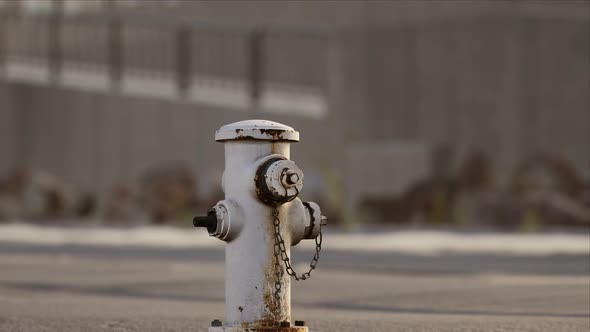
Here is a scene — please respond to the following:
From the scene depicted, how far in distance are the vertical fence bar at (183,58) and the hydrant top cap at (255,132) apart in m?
24.7

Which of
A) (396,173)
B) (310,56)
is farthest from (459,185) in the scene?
(310,56)

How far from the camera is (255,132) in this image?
712 cm

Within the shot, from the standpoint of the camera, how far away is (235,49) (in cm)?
3114

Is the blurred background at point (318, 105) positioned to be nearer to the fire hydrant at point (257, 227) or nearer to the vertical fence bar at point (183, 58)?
the vertical fence bar at point (183, 58)

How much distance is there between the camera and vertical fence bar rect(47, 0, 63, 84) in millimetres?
34969

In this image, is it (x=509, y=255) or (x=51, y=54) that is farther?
(x=51, y=54)

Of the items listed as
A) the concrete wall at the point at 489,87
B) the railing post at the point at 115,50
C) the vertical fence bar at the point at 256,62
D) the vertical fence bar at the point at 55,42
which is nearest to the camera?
the concrete wall at the point at 489,87

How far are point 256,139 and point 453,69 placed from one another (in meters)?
17.8

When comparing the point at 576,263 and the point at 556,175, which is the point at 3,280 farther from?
the point at 556,175

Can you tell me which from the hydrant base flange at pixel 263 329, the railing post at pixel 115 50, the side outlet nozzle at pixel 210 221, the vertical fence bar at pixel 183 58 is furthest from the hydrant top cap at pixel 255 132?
the railing post at pixel 115 50

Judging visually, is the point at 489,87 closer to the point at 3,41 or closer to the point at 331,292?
the point at 331,292

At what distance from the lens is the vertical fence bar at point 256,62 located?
29938mm

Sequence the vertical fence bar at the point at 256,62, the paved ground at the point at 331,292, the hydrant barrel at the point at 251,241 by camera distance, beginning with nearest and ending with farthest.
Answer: the hydrant barrel at the point at 251,241 → the paved ground at the point at 331,292 → the vertical fence bar at the point at 256,62

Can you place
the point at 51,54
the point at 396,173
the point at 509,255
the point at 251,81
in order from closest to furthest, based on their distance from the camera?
the point at 509,255, the point at 396,173, the point at 251,81, the point at 51,54
